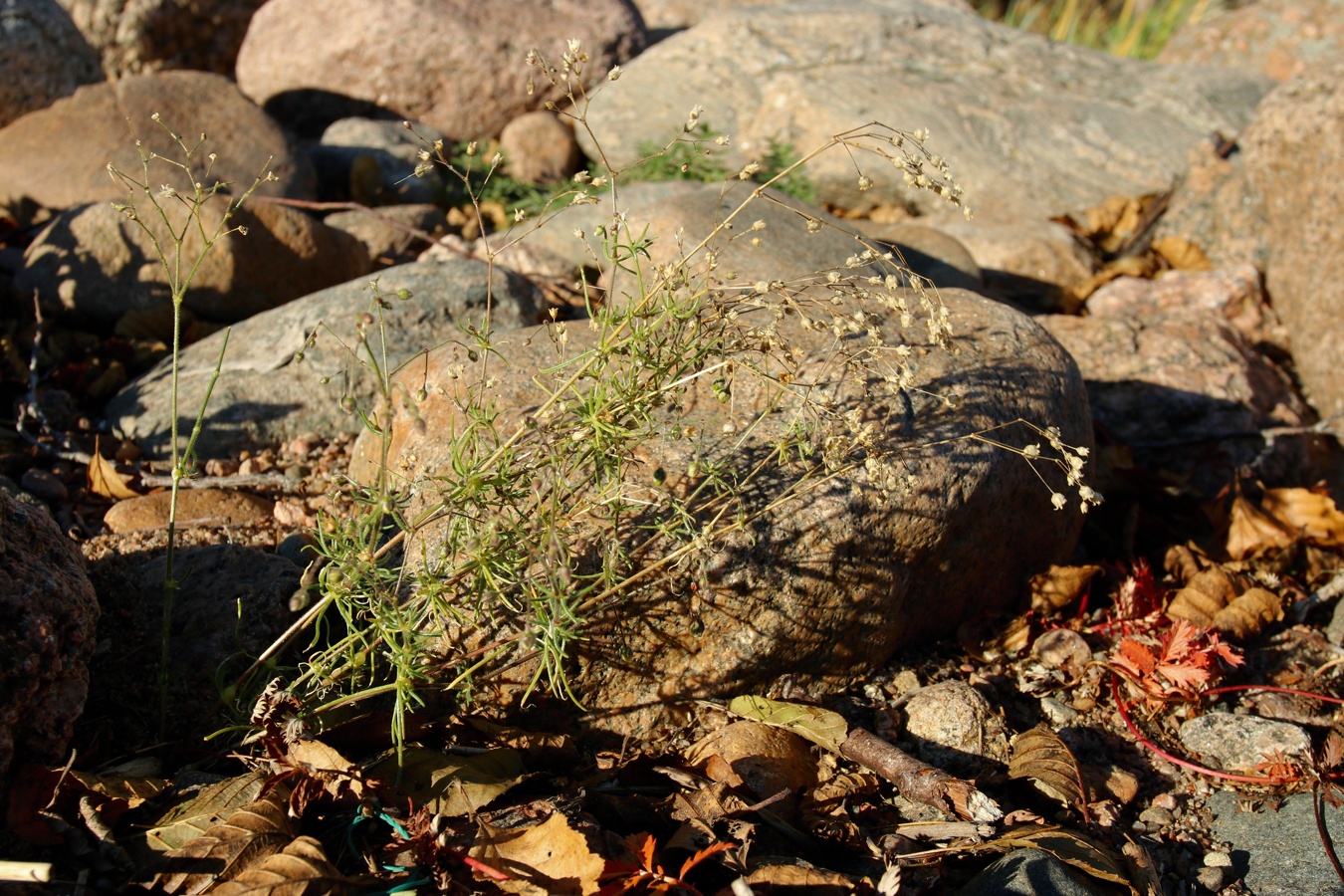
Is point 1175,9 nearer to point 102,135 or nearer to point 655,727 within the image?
point 102,135

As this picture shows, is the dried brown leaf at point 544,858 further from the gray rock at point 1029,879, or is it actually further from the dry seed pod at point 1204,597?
the dry seed pod at point 1204,597

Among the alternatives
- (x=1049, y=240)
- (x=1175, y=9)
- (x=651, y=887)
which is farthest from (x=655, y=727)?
(x=1175, y=9)

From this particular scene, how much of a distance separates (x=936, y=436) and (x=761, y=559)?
0.68 metres

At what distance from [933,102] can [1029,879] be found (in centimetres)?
549

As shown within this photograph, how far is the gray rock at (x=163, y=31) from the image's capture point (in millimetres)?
7375

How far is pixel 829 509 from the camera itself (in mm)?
2838

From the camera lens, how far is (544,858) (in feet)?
6.73

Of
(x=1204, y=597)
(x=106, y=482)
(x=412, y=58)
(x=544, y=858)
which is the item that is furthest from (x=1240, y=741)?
(x=412, y=58)

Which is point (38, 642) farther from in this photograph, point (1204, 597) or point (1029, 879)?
point (1204, 597)

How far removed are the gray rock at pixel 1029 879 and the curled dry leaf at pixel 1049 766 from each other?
402mm

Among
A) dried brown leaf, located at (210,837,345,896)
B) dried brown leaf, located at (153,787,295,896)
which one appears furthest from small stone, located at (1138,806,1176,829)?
dried brown leaf, located at (153,787,295,896)

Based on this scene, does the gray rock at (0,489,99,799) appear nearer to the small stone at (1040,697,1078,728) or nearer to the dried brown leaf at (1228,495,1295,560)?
the small stone at (1040,697,1078,728)

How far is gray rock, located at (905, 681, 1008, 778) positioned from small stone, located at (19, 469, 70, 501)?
112 inches

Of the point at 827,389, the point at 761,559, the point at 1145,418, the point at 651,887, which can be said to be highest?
the point at 827,389
